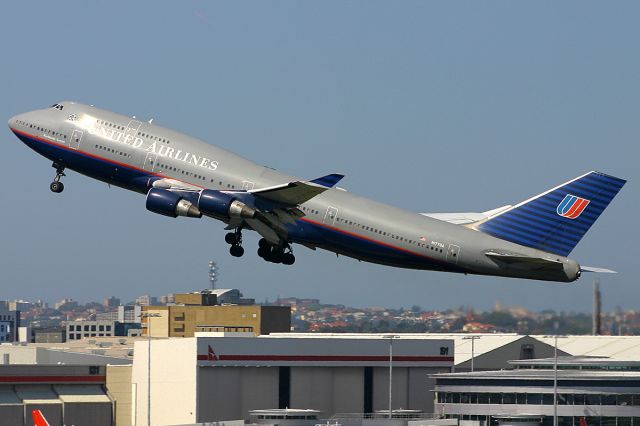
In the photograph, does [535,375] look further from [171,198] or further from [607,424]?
[171,198]

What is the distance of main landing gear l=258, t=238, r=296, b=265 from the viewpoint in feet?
268

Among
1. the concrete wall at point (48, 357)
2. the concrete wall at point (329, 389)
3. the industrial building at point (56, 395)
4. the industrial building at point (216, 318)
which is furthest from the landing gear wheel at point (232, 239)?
the industrial building at point (216, 318)

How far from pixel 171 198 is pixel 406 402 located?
56867 mm

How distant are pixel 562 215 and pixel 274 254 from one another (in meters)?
17.7

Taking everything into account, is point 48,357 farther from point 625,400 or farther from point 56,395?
point 625,400

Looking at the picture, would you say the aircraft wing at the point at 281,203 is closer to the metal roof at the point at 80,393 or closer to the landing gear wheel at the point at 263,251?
the landing gear wheel at the point at 263,251

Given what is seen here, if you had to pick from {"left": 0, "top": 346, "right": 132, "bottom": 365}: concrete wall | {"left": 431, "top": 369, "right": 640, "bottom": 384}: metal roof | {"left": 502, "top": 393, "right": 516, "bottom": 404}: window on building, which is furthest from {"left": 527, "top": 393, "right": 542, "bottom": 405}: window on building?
{"left": 0, "top": 346, "right": 132, "bottom": 365}: concrete wall

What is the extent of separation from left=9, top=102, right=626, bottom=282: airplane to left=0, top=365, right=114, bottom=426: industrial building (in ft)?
101

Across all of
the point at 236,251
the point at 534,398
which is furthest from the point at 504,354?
the point at 236,251

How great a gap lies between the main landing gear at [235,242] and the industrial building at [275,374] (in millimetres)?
36590

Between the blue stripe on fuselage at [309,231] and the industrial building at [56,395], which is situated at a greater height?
the blue stripe on fuselage at [309,231]

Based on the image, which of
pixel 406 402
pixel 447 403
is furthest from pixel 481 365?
pixel 447 403

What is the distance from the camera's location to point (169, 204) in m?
77.1

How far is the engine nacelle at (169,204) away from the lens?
77.1 metres
